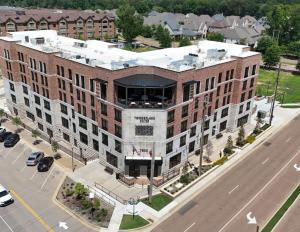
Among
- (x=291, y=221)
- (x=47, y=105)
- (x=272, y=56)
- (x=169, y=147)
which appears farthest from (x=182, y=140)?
(x=272, y=56)

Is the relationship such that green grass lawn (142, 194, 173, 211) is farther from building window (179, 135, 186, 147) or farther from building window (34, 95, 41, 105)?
building window (34, 95, 41, 105)

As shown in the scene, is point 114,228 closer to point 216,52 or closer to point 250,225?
point 250,225

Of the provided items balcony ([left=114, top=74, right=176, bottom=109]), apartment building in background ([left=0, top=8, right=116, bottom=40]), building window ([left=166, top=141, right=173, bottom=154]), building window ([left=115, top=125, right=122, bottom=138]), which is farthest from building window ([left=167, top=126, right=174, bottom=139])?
apartment building in background ([left=0, top=8, right=116, bottom=40])

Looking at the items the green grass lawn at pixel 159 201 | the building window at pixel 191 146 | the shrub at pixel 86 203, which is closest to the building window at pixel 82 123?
the shrub at pixel 86 203

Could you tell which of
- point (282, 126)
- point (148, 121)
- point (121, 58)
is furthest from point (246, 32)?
point (148, 121)

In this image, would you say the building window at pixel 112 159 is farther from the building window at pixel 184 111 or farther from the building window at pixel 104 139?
the building window at pixel 184 111

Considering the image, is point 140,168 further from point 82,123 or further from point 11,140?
point 11,140

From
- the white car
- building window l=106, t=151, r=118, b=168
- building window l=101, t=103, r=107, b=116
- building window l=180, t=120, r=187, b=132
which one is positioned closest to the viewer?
the white car
